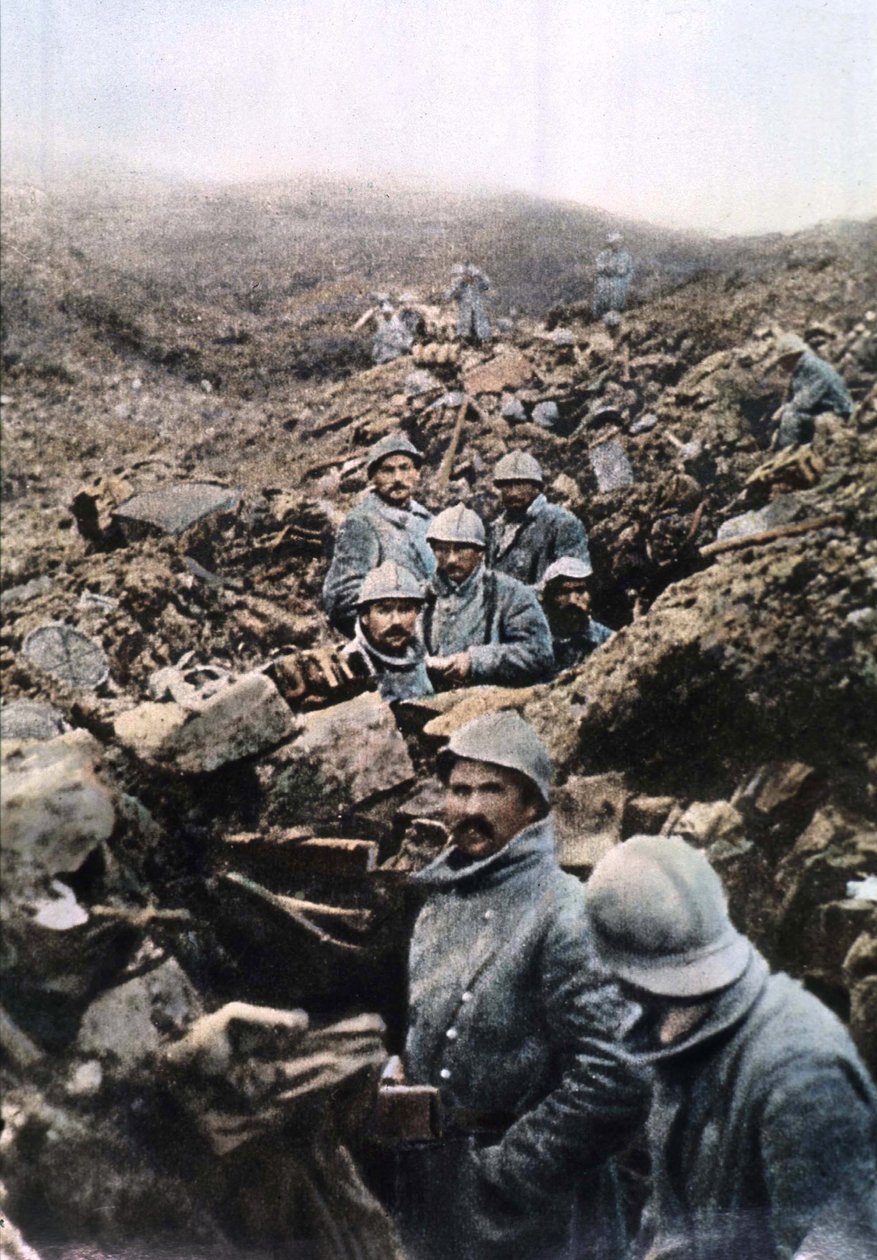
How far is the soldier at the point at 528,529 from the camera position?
4.57 meters

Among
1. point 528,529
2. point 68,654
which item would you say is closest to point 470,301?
point 528,529

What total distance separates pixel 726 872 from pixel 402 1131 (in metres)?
1.58

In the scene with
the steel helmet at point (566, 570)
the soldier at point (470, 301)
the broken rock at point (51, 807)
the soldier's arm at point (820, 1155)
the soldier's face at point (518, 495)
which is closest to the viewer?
the soldier's arm at point (820, 1155)

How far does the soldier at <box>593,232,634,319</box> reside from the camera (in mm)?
4809

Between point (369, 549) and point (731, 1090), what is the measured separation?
8.44ft

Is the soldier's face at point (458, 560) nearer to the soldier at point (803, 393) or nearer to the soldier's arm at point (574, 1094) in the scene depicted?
the soldier at point (803, 393)

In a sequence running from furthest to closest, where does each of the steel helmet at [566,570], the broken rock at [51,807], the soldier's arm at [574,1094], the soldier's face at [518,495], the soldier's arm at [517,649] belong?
the soldier's face at [518,495] < the steel helmet at [566,570] < the soldier's arm at [517,649] < the broken rock at [51,807] < the soldier's arm at [574,1094]

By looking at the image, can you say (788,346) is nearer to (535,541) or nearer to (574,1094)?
(535,541)

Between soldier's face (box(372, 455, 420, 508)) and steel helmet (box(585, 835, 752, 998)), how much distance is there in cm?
190

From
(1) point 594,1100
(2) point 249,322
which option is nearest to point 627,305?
(2) point 249,322

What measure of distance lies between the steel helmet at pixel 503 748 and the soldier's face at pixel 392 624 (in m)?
0.51

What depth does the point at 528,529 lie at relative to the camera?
460cm

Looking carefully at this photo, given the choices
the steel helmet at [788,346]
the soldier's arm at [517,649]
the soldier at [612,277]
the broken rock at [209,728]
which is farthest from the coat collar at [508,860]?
the soldier at [612,277]

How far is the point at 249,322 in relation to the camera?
4.94 meters
